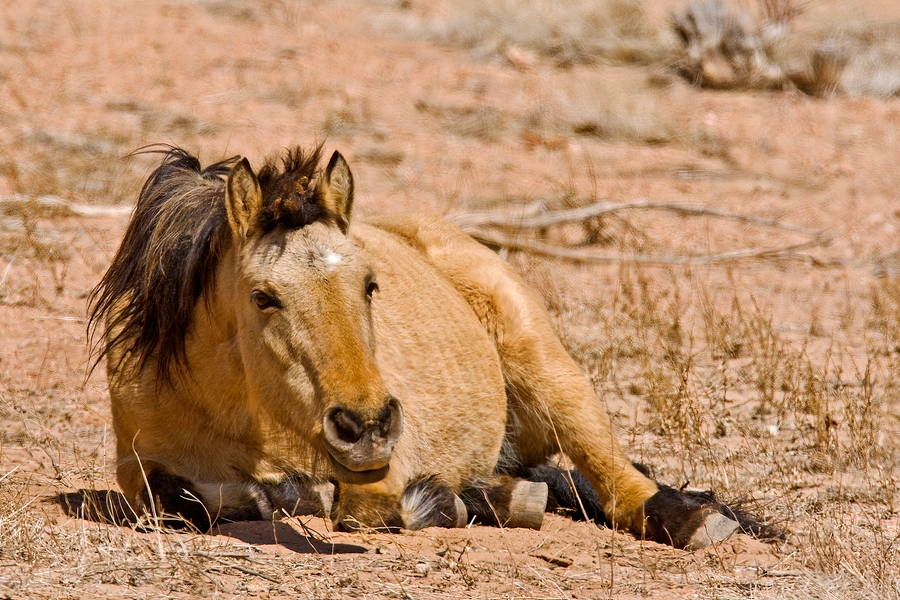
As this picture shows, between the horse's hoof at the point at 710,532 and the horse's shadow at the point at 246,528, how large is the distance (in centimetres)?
159

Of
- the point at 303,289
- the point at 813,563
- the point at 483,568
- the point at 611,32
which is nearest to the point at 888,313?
the point at 813,563

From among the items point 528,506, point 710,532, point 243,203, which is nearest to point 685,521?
point 710,532

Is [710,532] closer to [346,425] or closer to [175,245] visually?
[346,425]

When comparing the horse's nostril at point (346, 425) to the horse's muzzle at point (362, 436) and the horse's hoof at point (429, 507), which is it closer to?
the horse's muzzle at point (362, 436)

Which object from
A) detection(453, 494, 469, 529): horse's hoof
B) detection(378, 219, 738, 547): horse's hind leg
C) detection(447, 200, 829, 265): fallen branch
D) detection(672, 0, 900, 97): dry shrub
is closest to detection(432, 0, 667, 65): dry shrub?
detection(672, 0, 900, 97): dry shrub

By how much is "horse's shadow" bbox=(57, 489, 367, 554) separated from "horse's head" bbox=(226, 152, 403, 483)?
0.54 meters

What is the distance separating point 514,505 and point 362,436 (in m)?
1.60

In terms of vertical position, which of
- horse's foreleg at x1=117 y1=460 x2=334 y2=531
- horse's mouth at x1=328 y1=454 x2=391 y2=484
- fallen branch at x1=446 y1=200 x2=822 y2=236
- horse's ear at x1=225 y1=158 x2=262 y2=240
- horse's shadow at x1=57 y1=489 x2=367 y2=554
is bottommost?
horse's shadow at x1=57 y1=489 x2=367 y2=554

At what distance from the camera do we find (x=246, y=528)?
4.38m

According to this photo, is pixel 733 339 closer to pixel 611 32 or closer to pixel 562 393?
pixel 562 393

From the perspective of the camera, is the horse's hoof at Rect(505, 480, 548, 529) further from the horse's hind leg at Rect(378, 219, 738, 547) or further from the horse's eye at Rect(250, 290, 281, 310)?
the horse's eye at Rect(250, 290, 281, 310)

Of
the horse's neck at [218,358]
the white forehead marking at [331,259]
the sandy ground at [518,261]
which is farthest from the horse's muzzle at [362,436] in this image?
the horse's neck at [218,358]

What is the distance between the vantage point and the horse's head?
367 cm

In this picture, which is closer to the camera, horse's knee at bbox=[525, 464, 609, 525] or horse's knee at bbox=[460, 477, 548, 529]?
horse's knee at bbox=[460, 477, 548, 529]
